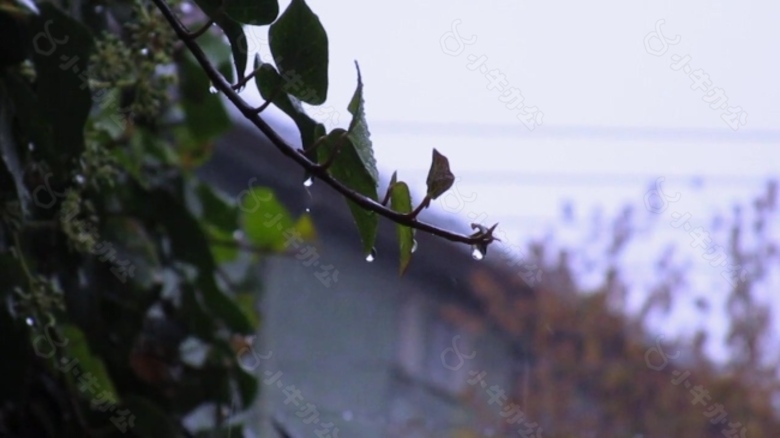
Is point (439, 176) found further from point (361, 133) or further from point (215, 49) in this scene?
point (215, 49)

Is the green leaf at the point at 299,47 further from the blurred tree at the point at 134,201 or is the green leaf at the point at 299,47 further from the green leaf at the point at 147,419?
the green leaf at the point at 147,419

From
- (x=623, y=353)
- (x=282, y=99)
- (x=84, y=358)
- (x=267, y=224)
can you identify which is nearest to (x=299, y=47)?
(x=282, y=99)

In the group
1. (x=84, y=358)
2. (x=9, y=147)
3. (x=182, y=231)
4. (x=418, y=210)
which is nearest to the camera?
(x=418, y=210)

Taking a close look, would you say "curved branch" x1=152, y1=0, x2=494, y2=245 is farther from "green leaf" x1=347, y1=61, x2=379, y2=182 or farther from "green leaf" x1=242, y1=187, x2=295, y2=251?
"green leaf" x1=242, y1=187, x2=295, y2=251

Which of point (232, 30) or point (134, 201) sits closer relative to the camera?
point (232, 30)

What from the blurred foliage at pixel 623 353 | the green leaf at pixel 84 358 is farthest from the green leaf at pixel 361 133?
the blurred foliage at pixel 623 353

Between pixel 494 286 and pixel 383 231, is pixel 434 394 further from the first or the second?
pixel 383 231

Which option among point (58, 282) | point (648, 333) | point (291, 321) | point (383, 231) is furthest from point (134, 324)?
point (648, 333)
